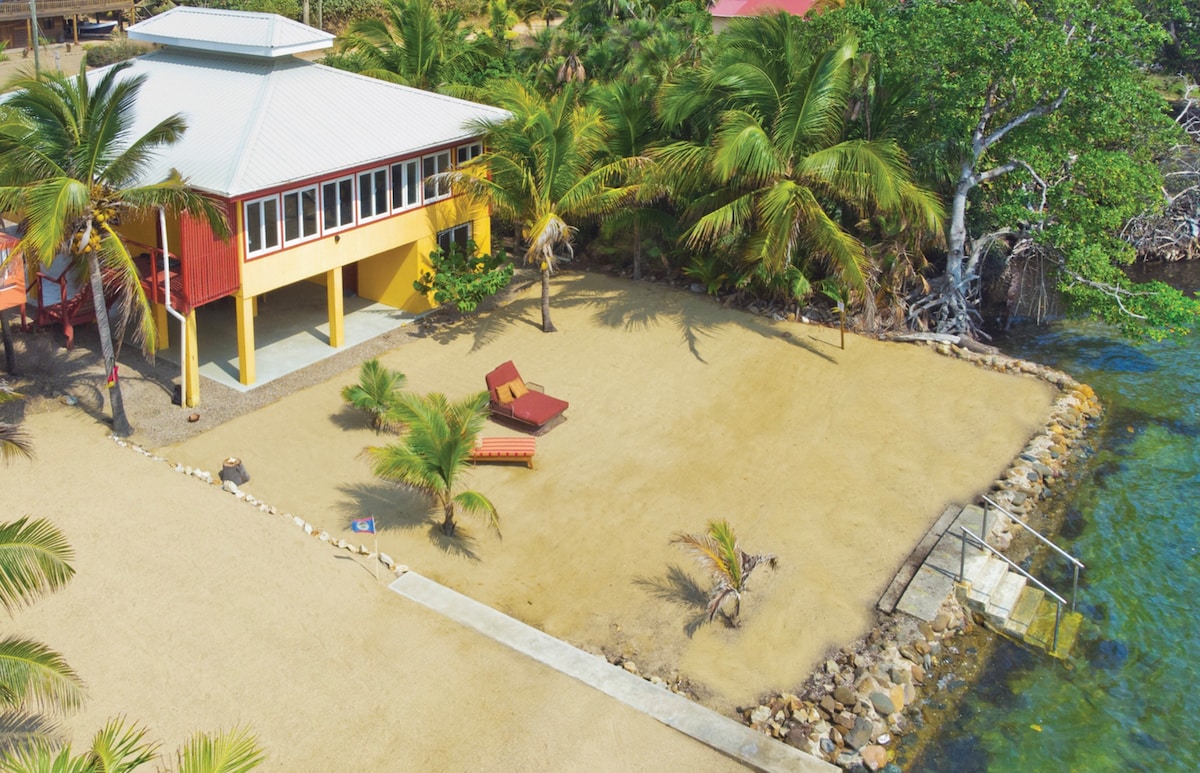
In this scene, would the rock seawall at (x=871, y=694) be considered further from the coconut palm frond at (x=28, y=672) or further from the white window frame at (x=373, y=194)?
the white window frame at (x=373, y=194)

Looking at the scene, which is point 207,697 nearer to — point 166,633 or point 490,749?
point 166,633

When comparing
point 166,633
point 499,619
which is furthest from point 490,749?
point 166,633

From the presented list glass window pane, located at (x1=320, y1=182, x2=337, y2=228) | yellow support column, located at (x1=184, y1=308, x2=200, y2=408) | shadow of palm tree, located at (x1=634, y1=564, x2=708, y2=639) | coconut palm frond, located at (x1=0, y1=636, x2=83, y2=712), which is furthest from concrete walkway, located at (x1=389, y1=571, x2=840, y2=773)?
glass window pane, located at (x1=320, y1=182, x2=337, y2=228)

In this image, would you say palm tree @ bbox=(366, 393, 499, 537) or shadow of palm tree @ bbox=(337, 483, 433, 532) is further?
shadow of palm tree @ bbox=(337, 483, 433, 532)

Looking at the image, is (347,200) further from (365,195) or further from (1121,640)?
(1121,640)

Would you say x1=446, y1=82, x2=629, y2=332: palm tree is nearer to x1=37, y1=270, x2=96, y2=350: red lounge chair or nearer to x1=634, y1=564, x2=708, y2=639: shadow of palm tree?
x1=37, y1=270, x2=96, y2=350: red lounge chair
